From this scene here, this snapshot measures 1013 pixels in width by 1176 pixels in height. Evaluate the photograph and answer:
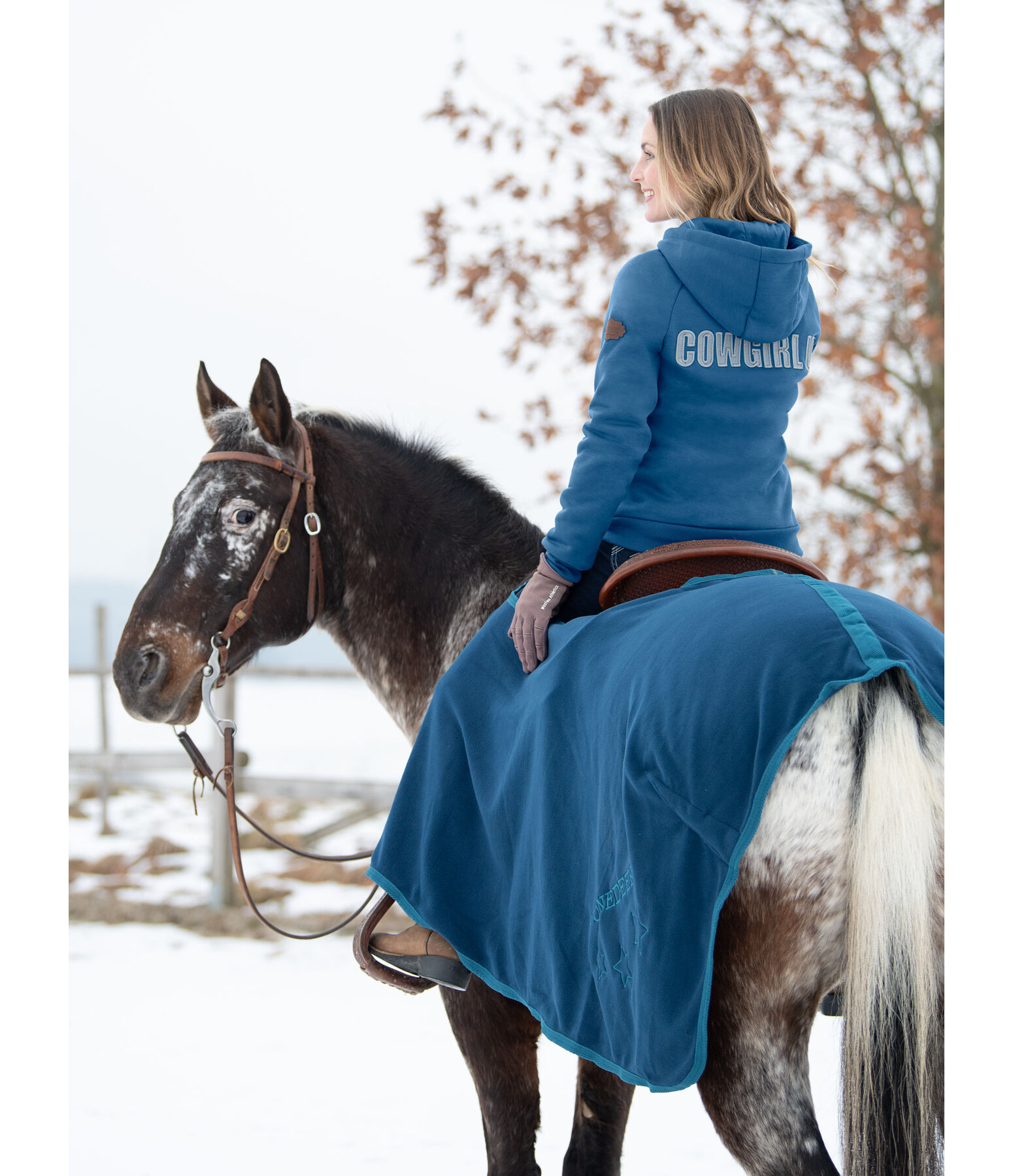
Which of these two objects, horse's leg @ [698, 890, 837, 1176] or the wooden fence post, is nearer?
horse's leg @ [698, 890, 837, 1176]

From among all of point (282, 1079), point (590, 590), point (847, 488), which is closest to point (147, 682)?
point (590, 590)

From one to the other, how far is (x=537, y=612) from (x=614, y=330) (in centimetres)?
46

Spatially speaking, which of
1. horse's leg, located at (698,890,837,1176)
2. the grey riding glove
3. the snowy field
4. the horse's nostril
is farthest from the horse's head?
the snowy field

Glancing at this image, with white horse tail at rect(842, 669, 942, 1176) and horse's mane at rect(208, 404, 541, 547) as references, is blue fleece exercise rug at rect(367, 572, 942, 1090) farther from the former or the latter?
horse's mane at rect(208, 404, 541, 547)

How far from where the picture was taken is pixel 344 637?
2.20 m

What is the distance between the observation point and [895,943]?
1.12 m

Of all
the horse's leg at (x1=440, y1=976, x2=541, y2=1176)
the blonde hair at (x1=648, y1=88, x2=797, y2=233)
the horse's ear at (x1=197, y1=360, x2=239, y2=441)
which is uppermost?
the blonde hair at (x1=648, y1=88, x2=797, y2=233)

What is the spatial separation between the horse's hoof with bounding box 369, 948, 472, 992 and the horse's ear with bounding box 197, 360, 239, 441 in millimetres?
1260

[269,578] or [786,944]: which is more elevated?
[269,578]

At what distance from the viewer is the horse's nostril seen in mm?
1989

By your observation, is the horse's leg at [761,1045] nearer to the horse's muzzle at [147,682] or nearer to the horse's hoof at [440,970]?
the horse's hoof at [440,970]

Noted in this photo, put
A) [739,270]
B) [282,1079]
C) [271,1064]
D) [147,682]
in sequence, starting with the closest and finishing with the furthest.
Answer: [739,270] → [147,682] → [282,1079] → [271,1064]

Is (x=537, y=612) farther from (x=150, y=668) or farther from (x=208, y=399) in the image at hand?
(x=208, y=399)

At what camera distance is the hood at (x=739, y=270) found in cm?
142
